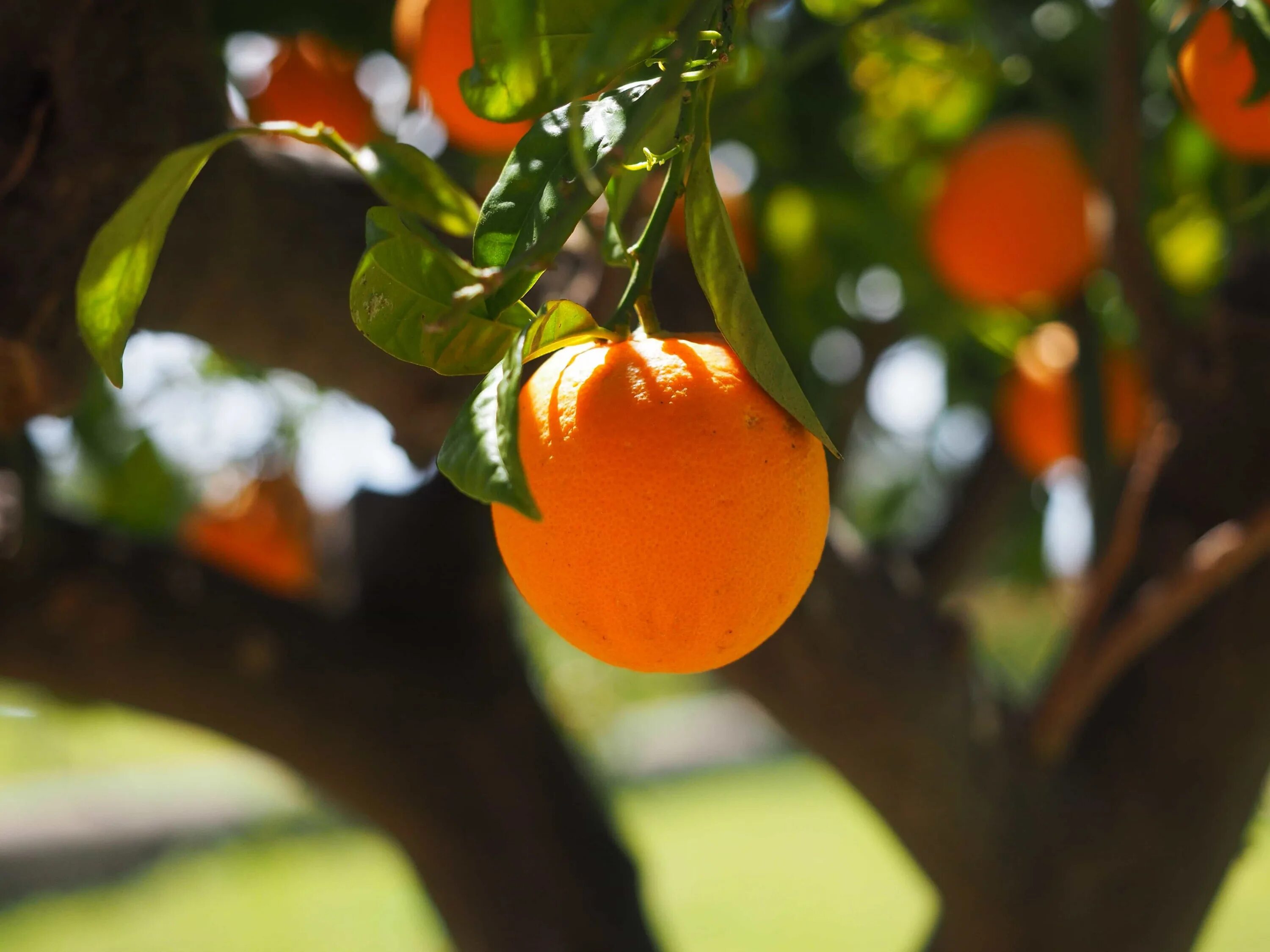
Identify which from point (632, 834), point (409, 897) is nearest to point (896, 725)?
point (632, 834)

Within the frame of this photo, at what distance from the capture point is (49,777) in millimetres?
6281

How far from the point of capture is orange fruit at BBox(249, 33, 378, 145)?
33.7 inches

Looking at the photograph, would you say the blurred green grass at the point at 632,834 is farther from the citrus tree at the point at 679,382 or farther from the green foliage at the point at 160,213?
the green foliage at the point at 160,213

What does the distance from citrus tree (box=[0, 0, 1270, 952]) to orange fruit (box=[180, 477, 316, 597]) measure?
→ 0.11ft

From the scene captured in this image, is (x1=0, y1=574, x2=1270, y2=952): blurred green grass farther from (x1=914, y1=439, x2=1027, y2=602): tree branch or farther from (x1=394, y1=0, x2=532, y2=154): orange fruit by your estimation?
(x1=394, y1=0, x2=532, y2=154): orange fruit

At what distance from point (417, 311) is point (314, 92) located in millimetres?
625

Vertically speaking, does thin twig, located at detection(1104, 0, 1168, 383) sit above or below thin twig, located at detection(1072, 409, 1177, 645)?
above

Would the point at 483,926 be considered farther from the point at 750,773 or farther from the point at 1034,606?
the point at 750,773

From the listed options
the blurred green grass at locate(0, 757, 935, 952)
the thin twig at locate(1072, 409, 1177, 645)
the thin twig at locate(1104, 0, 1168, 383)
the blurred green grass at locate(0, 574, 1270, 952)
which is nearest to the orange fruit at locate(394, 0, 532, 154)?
the thin twig at locate(1104, 0, 1168, 383)

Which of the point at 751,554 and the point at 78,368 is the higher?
the point at 751,554

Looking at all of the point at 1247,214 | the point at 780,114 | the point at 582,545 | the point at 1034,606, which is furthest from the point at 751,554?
the point at 1034,606

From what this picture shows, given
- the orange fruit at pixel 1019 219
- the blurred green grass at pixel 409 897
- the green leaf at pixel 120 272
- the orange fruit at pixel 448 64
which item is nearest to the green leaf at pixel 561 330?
the green leaf at pixel 120 272

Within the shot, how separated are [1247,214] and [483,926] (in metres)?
0.84

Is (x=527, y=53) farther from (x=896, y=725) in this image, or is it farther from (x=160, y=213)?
(x=896, y=725)
